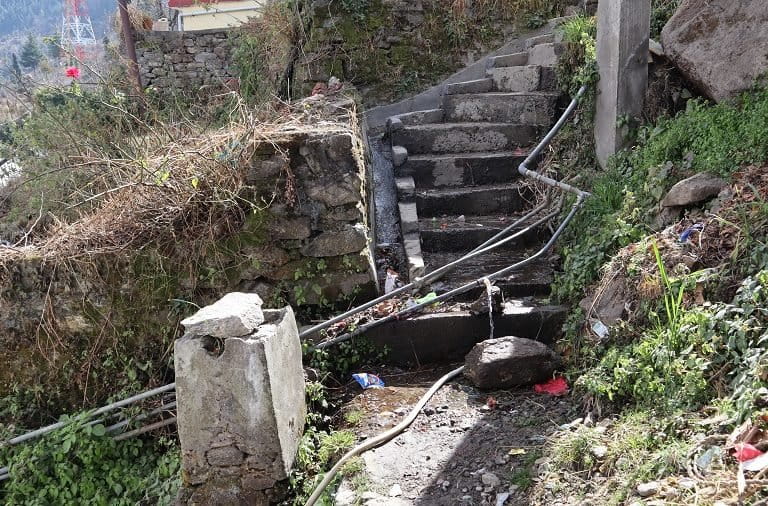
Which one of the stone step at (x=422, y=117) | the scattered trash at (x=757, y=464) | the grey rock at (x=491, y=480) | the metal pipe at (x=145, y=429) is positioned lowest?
the metal pipe at (x=145, y=429)

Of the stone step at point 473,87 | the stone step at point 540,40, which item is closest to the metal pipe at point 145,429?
the stone step at point 473,87

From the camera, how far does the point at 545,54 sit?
693 cm

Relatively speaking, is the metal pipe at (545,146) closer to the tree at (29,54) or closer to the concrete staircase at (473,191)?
the concrete staircase at (473,191)

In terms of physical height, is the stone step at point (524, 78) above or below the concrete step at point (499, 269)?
above

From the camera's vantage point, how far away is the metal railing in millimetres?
4246

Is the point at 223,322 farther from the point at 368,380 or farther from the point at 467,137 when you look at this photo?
the point at 467,137

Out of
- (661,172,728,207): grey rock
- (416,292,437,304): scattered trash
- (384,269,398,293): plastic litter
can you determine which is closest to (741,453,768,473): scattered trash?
(661,172,728,207): grey rock

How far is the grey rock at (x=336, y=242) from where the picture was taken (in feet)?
15.4

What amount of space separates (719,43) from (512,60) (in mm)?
2883

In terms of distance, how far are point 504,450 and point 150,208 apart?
9.58 ft

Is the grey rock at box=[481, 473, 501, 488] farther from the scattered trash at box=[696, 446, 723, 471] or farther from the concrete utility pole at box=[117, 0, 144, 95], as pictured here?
the concrete utility pole at box=[117, 0, 144, 95]

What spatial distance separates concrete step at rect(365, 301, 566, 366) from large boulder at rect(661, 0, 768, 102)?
6.94ft

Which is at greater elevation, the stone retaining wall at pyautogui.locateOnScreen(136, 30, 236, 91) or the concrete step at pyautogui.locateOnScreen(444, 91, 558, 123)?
the stone retaining wall at pyautogui.locateOnScreen(136, 30, 236, 91)

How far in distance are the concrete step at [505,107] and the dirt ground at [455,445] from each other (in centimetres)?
345
